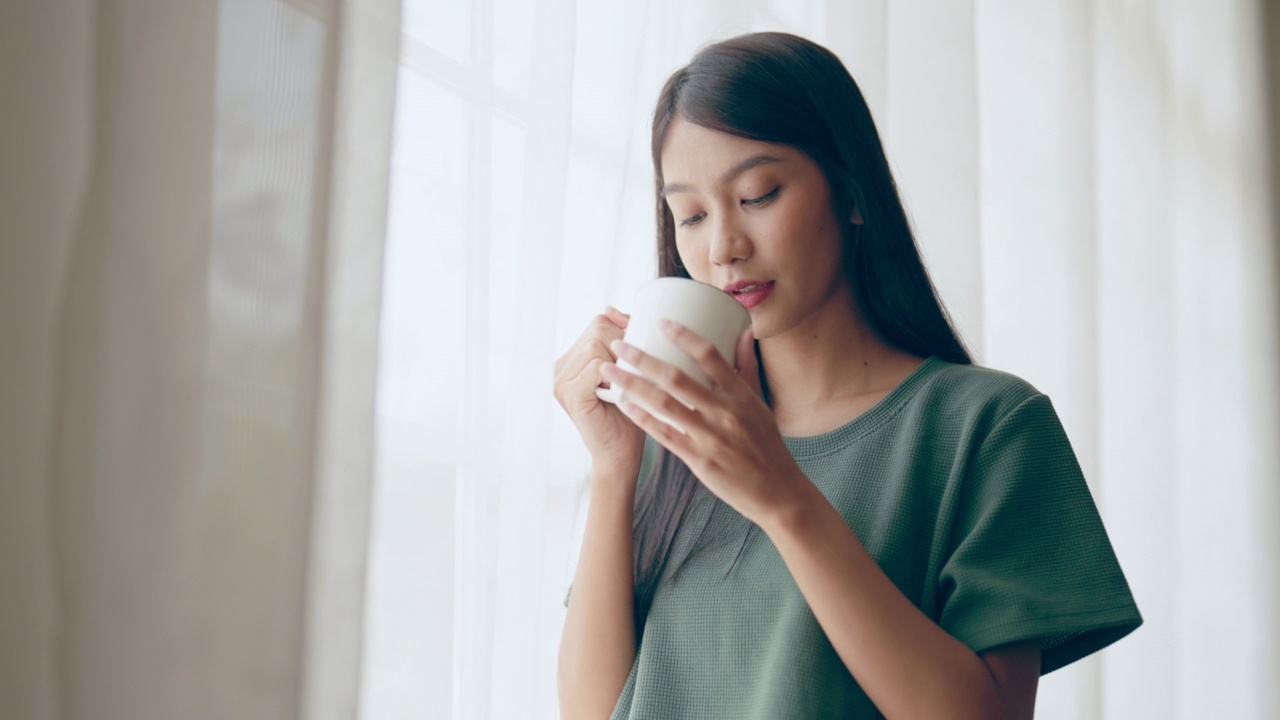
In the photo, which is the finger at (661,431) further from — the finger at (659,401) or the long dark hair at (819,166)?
the long dark hair at (819,166)

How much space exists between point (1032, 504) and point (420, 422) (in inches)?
19.0

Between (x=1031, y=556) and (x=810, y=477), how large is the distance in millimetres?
199

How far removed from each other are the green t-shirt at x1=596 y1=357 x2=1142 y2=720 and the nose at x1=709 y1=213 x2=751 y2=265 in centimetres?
19

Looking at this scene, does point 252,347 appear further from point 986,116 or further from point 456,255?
point 986,116

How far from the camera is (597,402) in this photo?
917 millimetres

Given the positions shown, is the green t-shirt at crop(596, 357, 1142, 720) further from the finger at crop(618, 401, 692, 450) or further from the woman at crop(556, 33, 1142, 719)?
the finger at crop(618, 401, 692, 450)

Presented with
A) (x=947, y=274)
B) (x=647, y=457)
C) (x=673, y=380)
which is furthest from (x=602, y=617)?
(x=947, y=274)

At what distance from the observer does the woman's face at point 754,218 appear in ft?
2.89

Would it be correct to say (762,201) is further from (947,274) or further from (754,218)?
(947,274)

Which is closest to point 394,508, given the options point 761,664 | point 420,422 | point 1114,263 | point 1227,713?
point 420,422

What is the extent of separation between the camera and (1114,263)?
6.77 feet

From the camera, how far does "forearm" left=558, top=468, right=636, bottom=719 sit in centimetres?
92

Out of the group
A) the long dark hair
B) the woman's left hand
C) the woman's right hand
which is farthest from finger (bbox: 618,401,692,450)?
the long dark hair

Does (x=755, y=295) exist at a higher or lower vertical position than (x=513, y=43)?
lower
